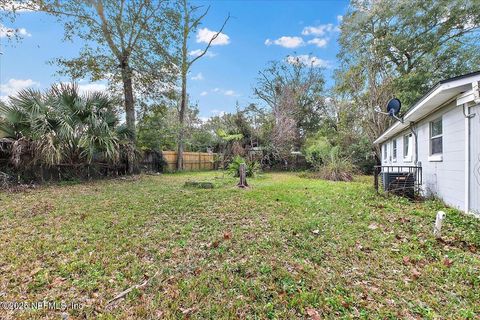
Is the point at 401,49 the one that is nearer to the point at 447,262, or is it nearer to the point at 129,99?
the point at 129,99

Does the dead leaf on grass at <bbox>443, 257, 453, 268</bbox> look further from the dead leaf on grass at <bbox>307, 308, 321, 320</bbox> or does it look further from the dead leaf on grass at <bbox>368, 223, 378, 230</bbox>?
the dead leaf on grass at <bbox>307, 308, 321, 320</bbox>

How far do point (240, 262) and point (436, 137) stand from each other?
6.25 meters

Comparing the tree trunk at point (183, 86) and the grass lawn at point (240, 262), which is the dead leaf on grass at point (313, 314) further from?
the tree trunk at point (183, 86)

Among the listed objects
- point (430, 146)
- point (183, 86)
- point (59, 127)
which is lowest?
point (430, 146)

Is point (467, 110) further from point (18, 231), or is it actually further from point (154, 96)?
point (154, 96)

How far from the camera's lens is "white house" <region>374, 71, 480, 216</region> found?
438 cm

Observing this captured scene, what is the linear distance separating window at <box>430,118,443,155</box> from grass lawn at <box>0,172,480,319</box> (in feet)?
6.26

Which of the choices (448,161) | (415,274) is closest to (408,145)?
(448,161)

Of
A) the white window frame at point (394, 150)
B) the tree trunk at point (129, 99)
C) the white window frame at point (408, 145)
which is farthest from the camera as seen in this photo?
the tree trunk at point (129, 99)

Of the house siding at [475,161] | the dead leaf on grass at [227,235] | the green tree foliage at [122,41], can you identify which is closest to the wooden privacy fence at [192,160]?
the green tree foliage at [122,41]

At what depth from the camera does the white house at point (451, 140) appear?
4.38 meters

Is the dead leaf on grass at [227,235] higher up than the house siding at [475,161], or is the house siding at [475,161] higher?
the house siding at [475,161]

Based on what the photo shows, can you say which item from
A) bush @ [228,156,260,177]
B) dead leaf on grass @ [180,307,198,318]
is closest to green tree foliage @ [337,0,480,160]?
bush @ [228,156,260,177]

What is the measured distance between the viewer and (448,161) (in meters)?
5.42
